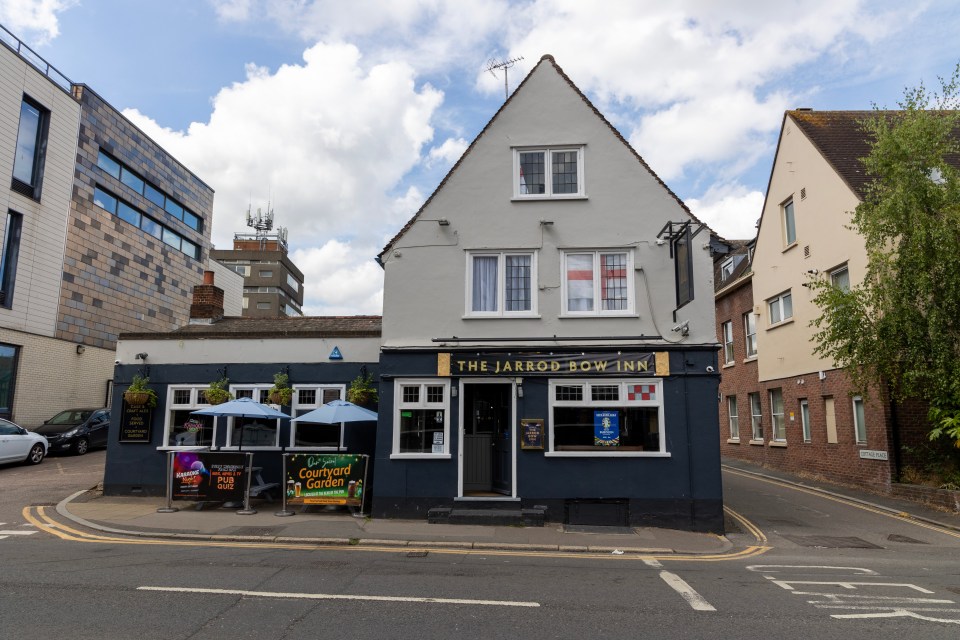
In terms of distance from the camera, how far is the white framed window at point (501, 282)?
526 inches

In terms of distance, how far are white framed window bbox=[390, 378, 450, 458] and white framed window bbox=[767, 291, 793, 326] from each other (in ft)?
47.5

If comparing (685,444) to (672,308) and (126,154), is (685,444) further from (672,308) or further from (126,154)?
(126,154)

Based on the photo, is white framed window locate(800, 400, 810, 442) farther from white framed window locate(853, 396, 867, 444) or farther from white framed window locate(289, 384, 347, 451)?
white framed window locate(289, 384, 347, 451)

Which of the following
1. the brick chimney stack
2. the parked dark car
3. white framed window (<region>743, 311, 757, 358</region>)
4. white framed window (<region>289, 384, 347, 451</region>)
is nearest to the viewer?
white framed window (<region>289, 384, 347, 451</region>)

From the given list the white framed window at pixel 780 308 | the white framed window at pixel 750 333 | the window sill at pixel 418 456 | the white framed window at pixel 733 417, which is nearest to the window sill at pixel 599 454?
the window sill at pixel 418 456

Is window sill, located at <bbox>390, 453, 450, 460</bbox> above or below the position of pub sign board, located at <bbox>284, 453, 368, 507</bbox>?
above

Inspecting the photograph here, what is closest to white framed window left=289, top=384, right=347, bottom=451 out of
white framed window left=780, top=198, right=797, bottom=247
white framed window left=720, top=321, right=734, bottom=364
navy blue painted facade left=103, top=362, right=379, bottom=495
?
navy blue painted facade left=103, top=362, right=379, bottom=495

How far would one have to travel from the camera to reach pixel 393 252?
1364cm

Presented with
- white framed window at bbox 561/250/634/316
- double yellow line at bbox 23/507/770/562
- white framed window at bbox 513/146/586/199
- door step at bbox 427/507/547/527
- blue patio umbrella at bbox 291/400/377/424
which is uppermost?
white framed window at bbox 513/146/586/199

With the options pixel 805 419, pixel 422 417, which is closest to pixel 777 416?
pixel 805 419

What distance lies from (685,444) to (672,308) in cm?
276

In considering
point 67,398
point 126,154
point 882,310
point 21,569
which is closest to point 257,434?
point 21,569

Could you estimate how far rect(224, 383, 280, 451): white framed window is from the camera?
14656 millimetres

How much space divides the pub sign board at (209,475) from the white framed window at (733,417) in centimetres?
2086
